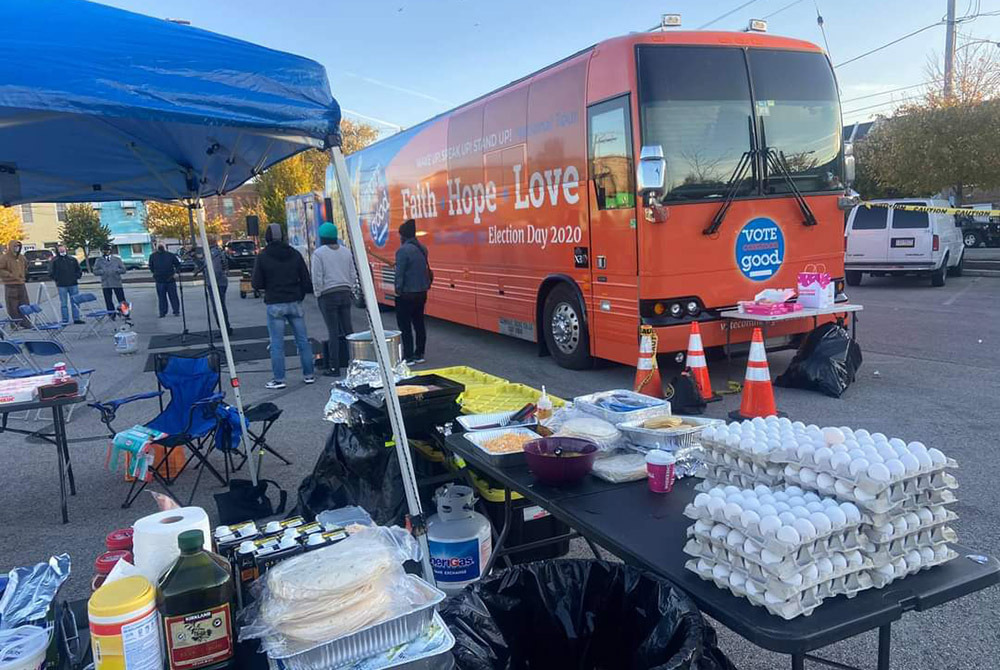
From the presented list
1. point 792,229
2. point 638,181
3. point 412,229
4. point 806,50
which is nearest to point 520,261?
point 412,229

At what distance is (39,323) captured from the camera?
13.0 meters

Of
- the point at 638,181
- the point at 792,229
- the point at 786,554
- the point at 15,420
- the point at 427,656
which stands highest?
the point at 638,181

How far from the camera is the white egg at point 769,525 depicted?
160 centimetres

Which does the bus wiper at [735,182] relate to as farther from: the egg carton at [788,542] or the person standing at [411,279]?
the egg carton at [788,542]

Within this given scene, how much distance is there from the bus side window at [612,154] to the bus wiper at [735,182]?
2.74 feet

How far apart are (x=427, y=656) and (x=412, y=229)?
7.51 metres

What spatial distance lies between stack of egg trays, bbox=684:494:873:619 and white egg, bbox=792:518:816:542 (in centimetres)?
2

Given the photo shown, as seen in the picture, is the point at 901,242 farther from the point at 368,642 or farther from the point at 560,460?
the point at 368,642

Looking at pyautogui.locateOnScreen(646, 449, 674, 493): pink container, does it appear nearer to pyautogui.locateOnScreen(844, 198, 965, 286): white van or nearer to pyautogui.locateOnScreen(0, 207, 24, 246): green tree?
pyautogui.locateOnScreen(844, 198, 965, 286): white van

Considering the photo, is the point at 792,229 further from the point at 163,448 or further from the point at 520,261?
the point at 163,448

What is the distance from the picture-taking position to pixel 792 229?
7.00m

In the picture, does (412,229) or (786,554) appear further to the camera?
(412,229)

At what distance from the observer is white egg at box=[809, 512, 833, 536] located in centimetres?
162

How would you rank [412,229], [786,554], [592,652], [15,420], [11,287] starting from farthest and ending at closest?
[11,287] < [412,229] < [15,420] < [592,652] < [786,554]
